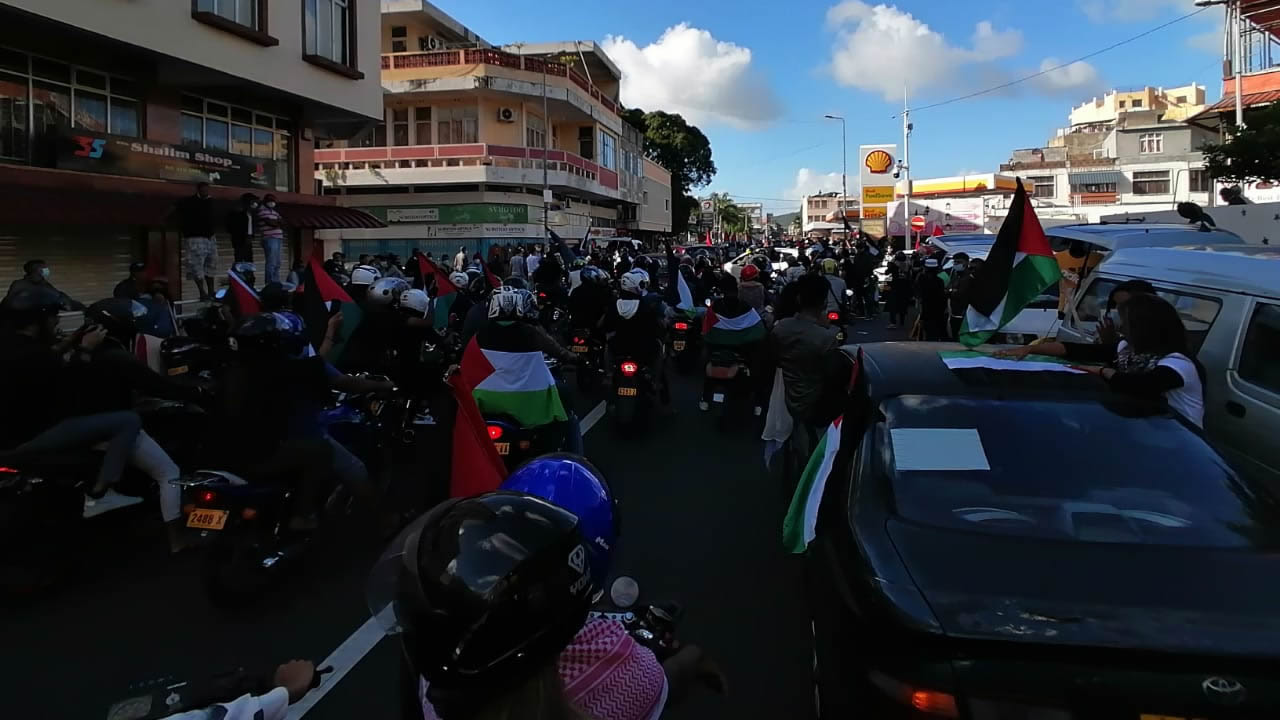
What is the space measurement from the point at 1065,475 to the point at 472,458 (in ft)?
8.08

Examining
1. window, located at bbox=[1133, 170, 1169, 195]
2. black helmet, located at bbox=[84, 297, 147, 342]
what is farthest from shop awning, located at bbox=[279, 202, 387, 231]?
window, located at bbox=[1133, 170, 1169, 195]

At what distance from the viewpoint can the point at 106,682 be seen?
389 centimetres

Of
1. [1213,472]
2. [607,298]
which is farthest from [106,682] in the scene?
[607,298]

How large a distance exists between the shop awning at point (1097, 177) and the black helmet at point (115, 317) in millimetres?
68069

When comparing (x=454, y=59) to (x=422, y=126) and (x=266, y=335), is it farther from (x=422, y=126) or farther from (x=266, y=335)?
(x=266, y=335)

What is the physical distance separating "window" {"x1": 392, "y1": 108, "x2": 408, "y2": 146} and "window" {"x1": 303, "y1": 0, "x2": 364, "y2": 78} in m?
19.8

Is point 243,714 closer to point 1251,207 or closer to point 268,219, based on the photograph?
point 268,219

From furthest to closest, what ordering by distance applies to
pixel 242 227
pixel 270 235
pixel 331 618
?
pixel 270 235
pixel 242 227
pixel 331 618

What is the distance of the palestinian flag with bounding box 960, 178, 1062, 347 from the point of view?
5.38m

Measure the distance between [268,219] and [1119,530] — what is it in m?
15.4

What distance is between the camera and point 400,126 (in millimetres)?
41656

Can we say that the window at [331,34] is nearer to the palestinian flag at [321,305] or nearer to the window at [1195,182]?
the palestinian flag at [321,305]

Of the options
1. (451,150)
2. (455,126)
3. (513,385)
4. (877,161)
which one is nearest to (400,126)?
(455,126)

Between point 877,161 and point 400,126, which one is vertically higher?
point 877,161
